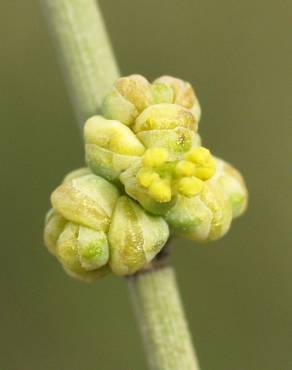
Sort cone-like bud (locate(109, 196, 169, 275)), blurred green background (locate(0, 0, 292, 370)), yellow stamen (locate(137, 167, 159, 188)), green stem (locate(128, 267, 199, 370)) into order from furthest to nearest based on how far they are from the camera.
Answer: blurred green background (locate(0, 0, 292, 370))
green stem (locate(128, 267, 199, 370))
cone-like bud (locate(109, 196, 169, 275))
yellow stamen (locate(137, 167, 159, 188))

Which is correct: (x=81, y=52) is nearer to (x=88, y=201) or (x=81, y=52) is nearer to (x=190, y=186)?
(x=88, y=201)

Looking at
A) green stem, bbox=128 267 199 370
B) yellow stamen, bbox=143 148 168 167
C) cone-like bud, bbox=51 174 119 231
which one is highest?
yellow stamen, bbox=143 148 168 167

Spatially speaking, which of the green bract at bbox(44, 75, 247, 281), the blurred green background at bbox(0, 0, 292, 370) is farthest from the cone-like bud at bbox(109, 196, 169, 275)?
the blurred green background at bbox(0, 0, 292, 370)

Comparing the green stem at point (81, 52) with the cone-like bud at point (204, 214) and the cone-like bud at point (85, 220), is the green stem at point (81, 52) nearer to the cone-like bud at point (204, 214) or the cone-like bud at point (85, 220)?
the cone-like bud at point (85, 220)

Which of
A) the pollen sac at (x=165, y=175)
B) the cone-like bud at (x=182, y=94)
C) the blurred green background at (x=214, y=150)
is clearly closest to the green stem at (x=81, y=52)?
the cone-like bud at (x=182, y=94)

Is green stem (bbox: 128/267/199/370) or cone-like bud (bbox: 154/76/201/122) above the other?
cone-like bud (bbox: 154/76/201/122)

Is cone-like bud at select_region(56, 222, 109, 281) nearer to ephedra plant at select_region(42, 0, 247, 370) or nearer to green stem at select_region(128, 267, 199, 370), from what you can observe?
ephedra plant at select_region(42, 0, 247, 370)

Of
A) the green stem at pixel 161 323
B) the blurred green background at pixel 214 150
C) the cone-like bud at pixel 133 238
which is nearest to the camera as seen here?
the cone-like bud at pixel 133 238

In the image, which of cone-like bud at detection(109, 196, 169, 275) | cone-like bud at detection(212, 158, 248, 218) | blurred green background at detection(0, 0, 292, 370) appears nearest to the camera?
cone-like bud at detection(109, 196, 169, 275)
